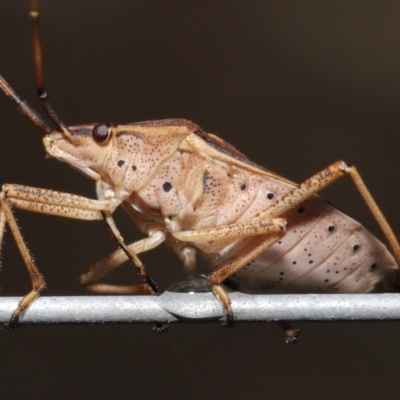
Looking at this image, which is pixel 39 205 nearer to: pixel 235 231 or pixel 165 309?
pixel 235 231

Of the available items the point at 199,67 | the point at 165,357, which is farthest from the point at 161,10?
the point at 165,357

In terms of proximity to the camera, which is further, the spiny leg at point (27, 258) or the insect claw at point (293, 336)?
the insect claw at point (293, 336)

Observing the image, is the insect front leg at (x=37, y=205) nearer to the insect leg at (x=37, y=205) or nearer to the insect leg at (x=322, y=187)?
the insect leg at (x=37, y=205)

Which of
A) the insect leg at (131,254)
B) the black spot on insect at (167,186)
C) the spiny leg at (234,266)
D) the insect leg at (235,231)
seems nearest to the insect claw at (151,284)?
the insect leg at (131,254)

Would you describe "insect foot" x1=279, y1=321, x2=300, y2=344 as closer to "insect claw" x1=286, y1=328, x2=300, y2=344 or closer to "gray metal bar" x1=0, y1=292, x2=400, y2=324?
"insect claw" x1=286, y1=328, x2=300, y2=344

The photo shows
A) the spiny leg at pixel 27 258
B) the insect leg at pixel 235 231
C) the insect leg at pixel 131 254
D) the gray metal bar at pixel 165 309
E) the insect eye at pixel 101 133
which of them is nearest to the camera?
the gray metal bar at pixel 165 309

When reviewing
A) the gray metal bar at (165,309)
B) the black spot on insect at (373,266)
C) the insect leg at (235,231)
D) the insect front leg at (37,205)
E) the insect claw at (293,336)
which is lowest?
the insect claw at (293,336)
